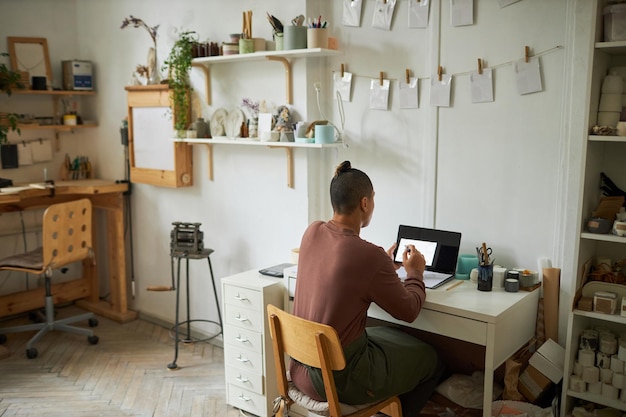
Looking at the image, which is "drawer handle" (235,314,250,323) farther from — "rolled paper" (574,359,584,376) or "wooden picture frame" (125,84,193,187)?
"rolled paper" (574,359,584,376)

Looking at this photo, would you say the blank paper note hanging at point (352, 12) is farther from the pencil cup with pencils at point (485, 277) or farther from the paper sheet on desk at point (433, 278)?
the pencil cup with pencils at point (485, 277)

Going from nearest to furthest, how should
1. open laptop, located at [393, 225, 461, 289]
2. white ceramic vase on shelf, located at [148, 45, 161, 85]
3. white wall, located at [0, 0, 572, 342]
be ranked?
white wall, located at [0, 0, 572, 342]
open laptop, located at [393, 225, 461, 289]
white ceramic vase on shelf, located at [148, 45, 161, 85]

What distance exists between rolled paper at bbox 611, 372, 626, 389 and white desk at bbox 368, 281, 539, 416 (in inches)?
14.4

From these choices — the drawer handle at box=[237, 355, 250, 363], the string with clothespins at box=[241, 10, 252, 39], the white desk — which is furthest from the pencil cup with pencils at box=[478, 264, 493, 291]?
the string with clothespins at box=[241, 10, 252, 39]

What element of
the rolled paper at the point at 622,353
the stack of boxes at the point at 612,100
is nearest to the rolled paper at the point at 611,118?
the stack of boxes at the point at 612,100

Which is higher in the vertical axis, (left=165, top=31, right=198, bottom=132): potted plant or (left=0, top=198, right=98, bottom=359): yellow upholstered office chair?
(left=165, top=31, right=198, bottom=132): potted plant

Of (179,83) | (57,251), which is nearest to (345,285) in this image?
(179,83)

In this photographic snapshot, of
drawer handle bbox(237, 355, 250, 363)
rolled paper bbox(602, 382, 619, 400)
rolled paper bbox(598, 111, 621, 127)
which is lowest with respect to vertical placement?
drawer handle bbox(237, 355, 250, 363)

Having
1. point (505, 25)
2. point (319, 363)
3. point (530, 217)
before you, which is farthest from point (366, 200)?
point (505, 25)

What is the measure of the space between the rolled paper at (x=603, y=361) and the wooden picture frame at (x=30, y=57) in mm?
4054

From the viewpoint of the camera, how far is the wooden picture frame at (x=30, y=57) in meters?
4.54

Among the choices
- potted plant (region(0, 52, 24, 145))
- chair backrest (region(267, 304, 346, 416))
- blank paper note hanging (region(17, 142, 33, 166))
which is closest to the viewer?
chair backrest (region(267, 304, 346, 416))

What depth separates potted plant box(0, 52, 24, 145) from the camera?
4.29 m

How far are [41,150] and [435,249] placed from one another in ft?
10.7
